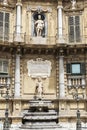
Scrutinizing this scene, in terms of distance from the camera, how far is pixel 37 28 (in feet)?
89.4

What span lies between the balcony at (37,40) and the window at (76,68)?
5.89 feet

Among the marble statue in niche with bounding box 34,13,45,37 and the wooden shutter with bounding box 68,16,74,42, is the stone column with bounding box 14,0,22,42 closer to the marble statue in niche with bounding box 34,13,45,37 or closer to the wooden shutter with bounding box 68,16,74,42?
the marble statue in niche with bounding box 34,13,45,37

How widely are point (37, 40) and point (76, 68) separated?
156 inches

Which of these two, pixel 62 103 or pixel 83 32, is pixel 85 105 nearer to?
pixel 62 103

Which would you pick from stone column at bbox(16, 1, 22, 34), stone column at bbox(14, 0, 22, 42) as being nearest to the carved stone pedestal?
stone column at bbox(14, 0, 22, 42)

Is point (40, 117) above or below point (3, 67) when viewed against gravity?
below

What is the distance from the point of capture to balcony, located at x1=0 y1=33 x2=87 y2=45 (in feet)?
84.9

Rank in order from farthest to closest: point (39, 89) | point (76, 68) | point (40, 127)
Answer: point (76, 68) < point (39, 89) < point (40, 127)

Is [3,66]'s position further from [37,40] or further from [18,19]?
[18,19]

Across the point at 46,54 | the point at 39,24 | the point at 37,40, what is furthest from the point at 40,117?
the point at 39,24

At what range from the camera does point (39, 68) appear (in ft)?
87.3

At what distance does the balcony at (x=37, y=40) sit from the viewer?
2589cm

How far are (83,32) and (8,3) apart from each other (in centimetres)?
677

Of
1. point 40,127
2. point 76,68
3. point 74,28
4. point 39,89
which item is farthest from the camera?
point 74,28
